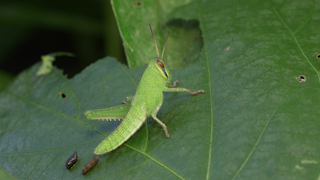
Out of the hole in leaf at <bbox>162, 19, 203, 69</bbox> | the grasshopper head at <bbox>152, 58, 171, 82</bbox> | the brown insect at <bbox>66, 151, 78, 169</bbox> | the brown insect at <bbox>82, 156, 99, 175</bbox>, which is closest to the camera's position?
the brown insect at <bbox>82, 156, 99, 175</bbox>

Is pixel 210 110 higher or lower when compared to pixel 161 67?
lower

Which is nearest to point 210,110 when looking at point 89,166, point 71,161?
point 89,166

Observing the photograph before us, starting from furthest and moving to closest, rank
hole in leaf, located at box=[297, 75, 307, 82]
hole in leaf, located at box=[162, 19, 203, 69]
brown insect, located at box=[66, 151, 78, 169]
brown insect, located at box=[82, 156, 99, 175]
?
hole in leaf, located at box=[162, 19, 203, 69], brown insect, located at box=[66, 151, 78, 169], brown insect, located at box=[82, 156, 99, 175], hole in leaf, located at box=[297, 75, 307, 82]

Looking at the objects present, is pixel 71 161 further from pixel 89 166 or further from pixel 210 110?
pixel 210 110

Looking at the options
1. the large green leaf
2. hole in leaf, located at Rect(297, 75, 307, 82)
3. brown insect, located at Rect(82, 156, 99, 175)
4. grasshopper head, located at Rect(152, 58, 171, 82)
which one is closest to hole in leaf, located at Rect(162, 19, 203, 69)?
the large green leaf

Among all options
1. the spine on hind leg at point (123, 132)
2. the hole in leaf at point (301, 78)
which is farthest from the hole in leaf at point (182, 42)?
the hole in leaf at point (301, 78)

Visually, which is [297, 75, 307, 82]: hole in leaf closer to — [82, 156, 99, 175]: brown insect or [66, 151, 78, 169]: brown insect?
[82, 156, 99, 175]: brown insect
